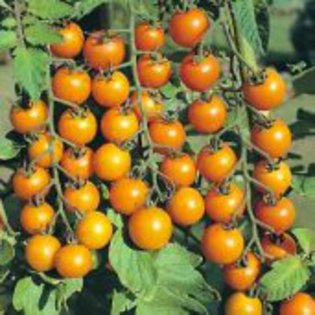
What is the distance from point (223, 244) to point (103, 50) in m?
0.49

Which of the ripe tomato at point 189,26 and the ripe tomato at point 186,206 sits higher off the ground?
the ripe tomato at point 189,26

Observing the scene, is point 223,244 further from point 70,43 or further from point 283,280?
point 70,43

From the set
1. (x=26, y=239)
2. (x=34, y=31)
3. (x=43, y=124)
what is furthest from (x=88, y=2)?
A: (x=26, y=239)

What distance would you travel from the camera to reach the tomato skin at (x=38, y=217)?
1938mm

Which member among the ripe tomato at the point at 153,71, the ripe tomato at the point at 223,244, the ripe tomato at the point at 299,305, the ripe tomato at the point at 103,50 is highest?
the ripe tomato at the point at 103,50

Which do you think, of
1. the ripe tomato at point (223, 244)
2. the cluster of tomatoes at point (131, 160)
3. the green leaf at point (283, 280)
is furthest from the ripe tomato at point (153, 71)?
the green leaf at point (283, 280)

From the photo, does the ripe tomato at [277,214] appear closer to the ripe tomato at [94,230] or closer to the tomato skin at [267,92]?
the tomato skin at [267,92]

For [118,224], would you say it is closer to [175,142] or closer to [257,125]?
[175,142]

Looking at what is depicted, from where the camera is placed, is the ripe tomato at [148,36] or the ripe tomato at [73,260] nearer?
the ripe tomato at [73,260]

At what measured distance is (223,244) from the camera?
1921 millimetres

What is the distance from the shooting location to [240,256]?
196cm

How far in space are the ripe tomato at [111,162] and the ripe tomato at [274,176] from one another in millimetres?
284

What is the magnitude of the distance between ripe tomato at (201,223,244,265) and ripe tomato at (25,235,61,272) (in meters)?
0.33

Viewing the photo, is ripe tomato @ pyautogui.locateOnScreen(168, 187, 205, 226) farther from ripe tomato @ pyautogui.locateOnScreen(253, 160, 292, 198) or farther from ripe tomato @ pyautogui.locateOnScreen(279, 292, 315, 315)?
ripe tomato @ pyautogui.locateOnScreen(279, 292, 315, 315)
